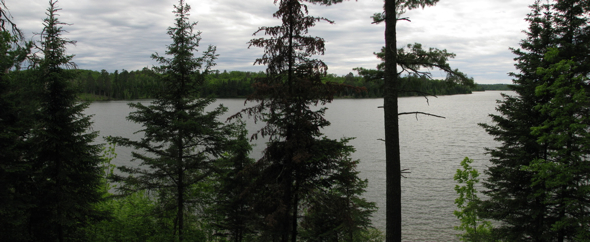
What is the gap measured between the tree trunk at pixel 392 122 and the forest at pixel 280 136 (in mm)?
25

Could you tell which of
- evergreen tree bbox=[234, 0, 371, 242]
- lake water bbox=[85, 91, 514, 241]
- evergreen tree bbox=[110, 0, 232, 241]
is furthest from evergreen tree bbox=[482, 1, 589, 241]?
evergreen tree bbox=[110, 0, 232, 241]

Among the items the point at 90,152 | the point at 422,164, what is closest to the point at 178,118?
the point at 90,152

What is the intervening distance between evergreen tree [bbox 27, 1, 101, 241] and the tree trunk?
9.05 metres

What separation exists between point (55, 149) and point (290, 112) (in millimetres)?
7311

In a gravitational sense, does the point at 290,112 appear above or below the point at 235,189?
above

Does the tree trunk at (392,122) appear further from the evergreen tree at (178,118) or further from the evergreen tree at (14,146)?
the evergreen tree at (14,146)

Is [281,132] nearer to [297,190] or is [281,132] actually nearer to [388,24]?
[297,190]

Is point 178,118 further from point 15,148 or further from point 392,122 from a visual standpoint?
point 392,122

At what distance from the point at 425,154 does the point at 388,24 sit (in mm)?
32166

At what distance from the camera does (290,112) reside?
30.9 feet

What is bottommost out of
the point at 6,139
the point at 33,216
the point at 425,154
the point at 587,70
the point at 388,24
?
the point at 425,154

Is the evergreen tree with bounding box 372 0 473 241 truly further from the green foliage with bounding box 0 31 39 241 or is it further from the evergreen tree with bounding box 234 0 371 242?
the green foliage with bounding box 0 31 39 241

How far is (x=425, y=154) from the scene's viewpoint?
37.0 meters

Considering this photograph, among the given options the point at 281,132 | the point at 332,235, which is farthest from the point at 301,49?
the point at 332,235
